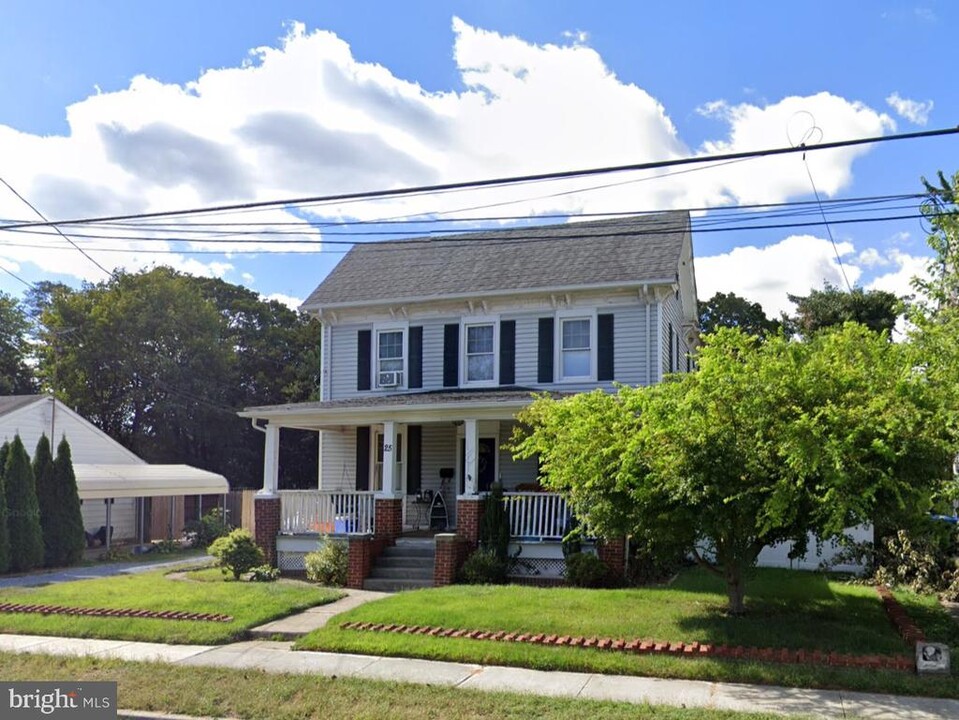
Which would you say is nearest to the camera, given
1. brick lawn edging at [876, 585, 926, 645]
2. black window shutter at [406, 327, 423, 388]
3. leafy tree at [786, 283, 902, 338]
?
brick lawn edging at [876, 585, 926, 645]

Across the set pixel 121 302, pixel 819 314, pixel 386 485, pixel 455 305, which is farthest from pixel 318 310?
pixel 121 302

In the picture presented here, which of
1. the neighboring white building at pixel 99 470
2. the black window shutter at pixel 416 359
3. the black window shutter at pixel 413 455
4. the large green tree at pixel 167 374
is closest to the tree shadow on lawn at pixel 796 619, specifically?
the black window shutter at pixel 413 455

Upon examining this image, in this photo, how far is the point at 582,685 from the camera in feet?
27.5

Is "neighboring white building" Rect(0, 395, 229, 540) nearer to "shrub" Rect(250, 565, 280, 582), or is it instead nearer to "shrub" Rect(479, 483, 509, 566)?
"shrub" Rect(250, 565, 280, 582)

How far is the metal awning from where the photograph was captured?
77.6ft

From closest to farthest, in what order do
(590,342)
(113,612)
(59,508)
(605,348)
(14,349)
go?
(113,612), (605,348), (590,342), (59,508), (14,349)

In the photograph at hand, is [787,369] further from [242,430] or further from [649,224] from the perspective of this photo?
[242,430]

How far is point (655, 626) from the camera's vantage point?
33.9ft

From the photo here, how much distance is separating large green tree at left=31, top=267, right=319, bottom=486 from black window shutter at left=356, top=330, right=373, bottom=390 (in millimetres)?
22069

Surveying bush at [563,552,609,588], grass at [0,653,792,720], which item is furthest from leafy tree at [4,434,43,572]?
bush at [563,552,609,588]

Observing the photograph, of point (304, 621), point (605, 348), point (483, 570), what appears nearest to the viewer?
point (304, 621)

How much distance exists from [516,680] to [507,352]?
36.0ft

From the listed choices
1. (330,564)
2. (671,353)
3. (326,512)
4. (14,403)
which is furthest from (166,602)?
(14,403)

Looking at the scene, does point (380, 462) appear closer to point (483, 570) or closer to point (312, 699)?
point (483, 570)
